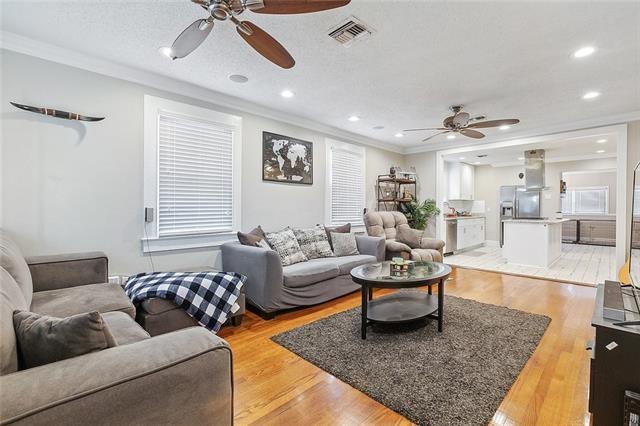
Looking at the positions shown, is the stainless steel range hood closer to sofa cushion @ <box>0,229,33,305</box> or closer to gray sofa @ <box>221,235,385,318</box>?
gray sofa @ <box>221,235,385,318</box>

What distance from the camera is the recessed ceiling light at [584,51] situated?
242 centimetres

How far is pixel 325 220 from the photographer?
4.79 metres

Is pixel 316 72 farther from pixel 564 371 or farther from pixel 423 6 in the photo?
pixel 564 371

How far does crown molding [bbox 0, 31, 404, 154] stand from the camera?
2.37 meters

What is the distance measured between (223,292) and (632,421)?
8.48ft

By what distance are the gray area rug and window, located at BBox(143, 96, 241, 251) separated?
63.5 inches

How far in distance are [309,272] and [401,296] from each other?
1042mm

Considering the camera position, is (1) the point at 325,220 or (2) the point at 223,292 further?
(1) the point at 325,220

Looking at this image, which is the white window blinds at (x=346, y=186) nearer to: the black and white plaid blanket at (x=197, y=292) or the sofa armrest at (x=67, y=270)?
the black and white plaid blanket at (x=197, y=292)

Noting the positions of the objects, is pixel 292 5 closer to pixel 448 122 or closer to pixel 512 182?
pixel 448 122

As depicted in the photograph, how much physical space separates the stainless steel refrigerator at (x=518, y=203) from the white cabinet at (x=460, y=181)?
2.82ft

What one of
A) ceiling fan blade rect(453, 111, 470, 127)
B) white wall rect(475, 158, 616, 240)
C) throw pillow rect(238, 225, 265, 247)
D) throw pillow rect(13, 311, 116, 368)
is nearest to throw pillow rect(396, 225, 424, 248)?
ceiling fan blade rect(453, 111, 470, 127)

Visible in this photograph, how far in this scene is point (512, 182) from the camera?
8.20 m

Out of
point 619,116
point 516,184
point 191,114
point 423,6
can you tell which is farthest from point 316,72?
point 516,184
